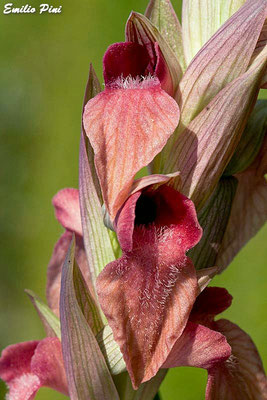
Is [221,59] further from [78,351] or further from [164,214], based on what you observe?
[78,351]

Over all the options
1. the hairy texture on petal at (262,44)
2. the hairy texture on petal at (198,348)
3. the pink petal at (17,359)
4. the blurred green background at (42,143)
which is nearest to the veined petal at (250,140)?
the hairy texture on petal at (262,44)

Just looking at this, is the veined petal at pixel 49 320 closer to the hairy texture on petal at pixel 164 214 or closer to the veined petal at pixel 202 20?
the hairy texture on petal at pixel 164 214

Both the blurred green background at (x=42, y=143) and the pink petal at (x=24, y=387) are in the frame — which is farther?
the blurred green background at (x=42, y=143)

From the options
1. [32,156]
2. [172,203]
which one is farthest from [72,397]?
[32,156]

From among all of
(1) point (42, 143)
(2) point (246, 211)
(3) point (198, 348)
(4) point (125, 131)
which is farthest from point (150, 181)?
(1) point (42, 143)

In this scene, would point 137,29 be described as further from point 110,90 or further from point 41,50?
point 41,50
